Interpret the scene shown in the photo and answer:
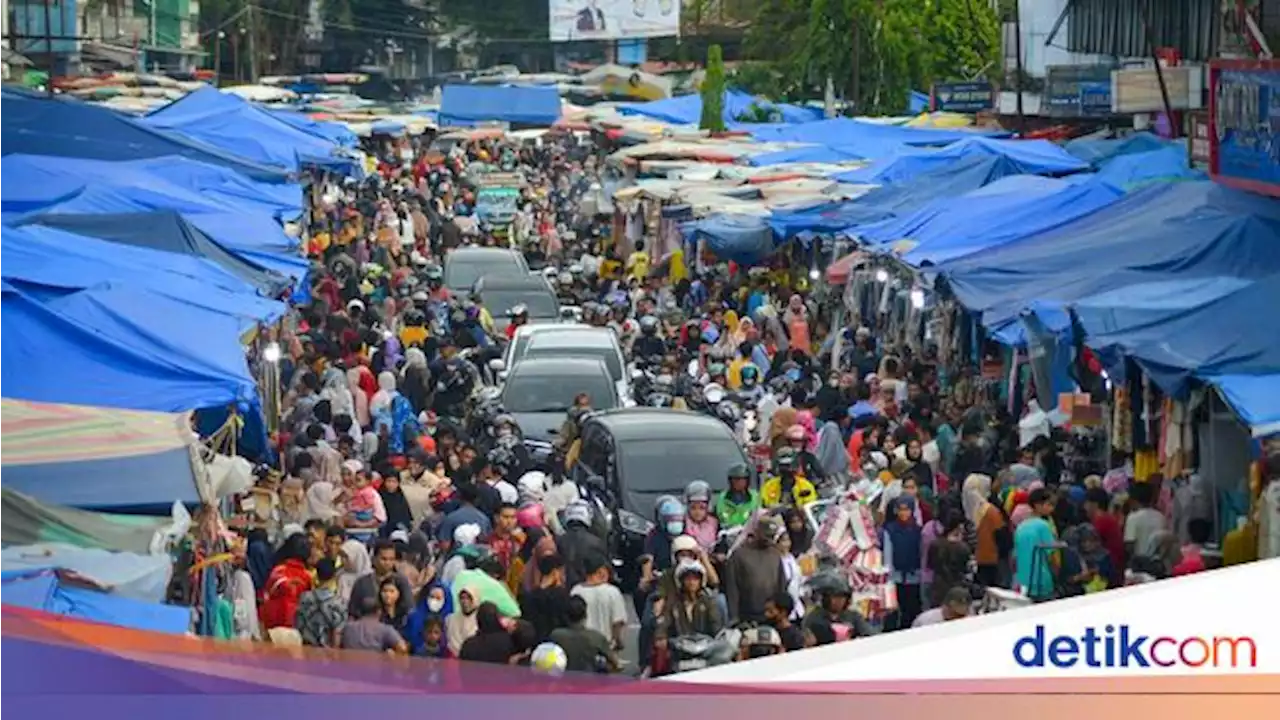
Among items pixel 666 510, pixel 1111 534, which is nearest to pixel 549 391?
pixel 666 510

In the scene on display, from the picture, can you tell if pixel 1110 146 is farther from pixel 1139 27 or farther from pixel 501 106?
pixel 501 106

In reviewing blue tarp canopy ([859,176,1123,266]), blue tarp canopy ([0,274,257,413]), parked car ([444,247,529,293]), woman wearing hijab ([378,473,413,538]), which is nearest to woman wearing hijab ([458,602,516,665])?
blue tarp canopy ([0,274,257,413])

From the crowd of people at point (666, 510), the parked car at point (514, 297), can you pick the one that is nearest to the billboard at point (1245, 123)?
the crowd of people at point (666, 510)

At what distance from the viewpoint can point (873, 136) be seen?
152 feet

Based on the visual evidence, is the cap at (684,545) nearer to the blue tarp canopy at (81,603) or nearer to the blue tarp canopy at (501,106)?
the blue tarp canopy at (81,603)

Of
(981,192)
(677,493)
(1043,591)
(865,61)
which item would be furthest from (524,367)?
(865,61)

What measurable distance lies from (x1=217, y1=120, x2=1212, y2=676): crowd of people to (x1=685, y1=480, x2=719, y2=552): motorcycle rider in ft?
0.07

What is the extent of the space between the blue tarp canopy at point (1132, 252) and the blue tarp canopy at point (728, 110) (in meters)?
32.9

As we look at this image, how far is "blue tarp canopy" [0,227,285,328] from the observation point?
18.4 meters

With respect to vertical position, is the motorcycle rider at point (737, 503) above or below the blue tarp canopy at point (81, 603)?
below

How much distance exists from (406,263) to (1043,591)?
26.5 metres

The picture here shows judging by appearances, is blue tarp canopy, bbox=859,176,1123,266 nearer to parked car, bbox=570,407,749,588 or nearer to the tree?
parked car, bbox=570,407,749,588

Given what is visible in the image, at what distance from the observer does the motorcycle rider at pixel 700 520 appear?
16.9 m

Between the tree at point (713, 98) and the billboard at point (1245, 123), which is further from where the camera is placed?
the tree at point (713, 98)
